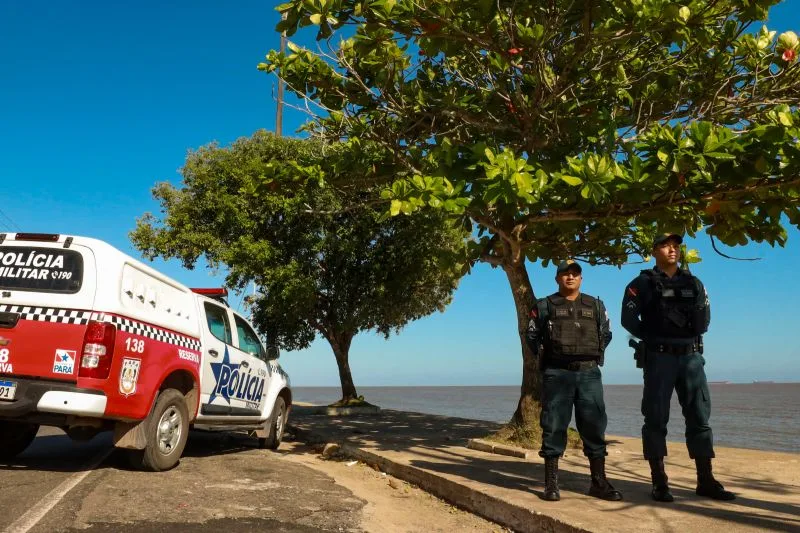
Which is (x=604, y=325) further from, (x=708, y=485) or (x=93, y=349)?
(x=93, y=349)

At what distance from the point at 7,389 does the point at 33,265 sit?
1136mm

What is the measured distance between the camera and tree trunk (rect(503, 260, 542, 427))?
8.40 m

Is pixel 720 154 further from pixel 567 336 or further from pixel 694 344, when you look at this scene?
pixel 567 336

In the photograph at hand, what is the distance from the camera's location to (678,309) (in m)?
4.87

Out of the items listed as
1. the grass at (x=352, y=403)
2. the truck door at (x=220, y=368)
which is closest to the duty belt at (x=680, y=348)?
the truck door at (x=220, y=368)

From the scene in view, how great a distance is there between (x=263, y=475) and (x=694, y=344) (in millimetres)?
4450

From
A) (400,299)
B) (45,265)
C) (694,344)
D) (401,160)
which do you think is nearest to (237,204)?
(400,299)

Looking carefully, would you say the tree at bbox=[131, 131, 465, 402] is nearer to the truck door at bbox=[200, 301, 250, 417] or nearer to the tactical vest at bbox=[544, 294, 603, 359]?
the truck door at bbox=[200, 301, 250, 417]

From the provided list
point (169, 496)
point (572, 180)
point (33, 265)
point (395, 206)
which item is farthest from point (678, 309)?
point (33, 265)

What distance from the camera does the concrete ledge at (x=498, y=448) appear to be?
7.51 m

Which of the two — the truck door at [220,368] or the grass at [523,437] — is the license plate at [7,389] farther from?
the grass at [523,437]

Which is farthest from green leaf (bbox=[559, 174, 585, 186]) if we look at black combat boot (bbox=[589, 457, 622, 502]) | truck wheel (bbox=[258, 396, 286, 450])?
truck wheel (bbox=[258, 396, 286, 450])

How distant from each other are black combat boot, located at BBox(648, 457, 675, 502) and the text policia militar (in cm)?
532

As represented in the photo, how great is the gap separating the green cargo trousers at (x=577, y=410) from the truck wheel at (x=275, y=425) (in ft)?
16.9
